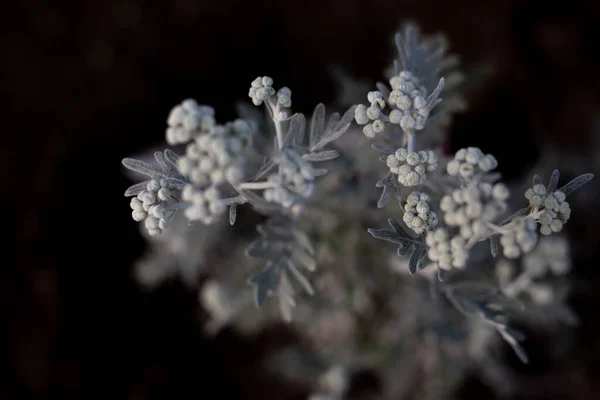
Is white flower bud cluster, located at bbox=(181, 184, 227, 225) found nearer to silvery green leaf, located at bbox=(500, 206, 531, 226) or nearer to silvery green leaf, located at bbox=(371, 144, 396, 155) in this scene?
silvery green leaf, located at bbox=(371, 144, 396, 155)

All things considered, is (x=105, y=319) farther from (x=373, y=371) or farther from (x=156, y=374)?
(x=373, y=371)

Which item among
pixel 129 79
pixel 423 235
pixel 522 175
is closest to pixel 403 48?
pixel 423 235

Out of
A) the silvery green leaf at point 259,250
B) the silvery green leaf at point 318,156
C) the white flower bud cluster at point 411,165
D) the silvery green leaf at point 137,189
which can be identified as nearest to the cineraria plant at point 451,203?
the white flower bud cluster at point 411,165

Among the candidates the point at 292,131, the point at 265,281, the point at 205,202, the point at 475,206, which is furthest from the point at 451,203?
the point at 265,281

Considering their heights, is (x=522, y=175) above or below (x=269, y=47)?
below

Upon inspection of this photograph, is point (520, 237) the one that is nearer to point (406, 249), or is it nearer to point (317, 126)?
point (406, 249)
